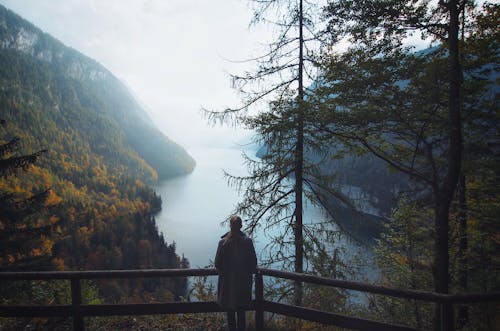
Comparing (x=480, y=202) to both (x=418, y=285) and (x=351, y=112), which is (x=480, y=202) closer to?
(x=418, y=285)

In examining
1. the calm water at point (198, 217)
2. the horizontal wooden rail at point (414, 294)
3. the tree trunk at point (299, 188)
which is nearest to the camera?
the horizontal wooden rail at point (414, 294)

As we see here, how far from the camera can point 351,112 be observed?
19.0 feet

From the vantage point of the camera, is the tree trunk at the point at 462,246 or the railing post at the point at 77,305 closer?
the railing post at the point at 77,305

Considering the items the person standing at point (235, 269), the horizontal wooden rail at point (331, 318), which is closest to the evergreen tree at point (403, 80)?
the horizontal wooden rail at point (331, 318)

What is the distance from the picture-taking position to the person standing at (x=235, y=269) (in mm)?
3965

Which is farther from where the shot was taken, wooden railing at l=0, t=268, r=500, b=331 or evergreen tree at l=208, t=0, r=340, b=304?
evergreen tree at l=208, t=0, r=340, b=304

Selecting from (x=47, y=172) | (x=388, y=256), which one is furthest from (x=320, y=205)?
(x=47, y=172)

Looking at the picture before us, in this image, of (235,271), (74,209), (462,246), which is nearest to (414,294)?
(235,271)

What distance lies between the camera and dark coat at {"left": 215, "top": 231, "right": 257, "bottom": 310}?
3962 mm

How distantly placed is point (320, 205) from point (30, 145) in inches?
6763

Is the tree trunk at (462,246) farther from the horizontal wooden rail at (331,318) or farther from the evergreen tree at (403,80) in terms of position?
the horizontal wooden rail at (331,318)

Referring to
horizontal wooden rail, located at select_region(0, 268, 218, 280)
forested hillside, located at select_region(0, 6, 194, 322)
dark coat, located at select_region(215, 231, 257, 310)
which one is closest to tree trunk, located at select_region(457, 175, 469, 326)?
dark coat, located at select_region(215, 231, 257, 310)

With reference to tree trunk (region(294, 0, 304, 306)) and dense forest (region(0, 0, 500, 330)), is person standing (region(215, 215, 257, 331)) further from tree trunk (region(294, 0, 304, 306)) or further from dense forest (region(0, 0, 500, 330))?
tree trunk (region(294, 0, 304, 306))

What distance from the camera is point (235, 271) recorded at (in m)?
3.99
